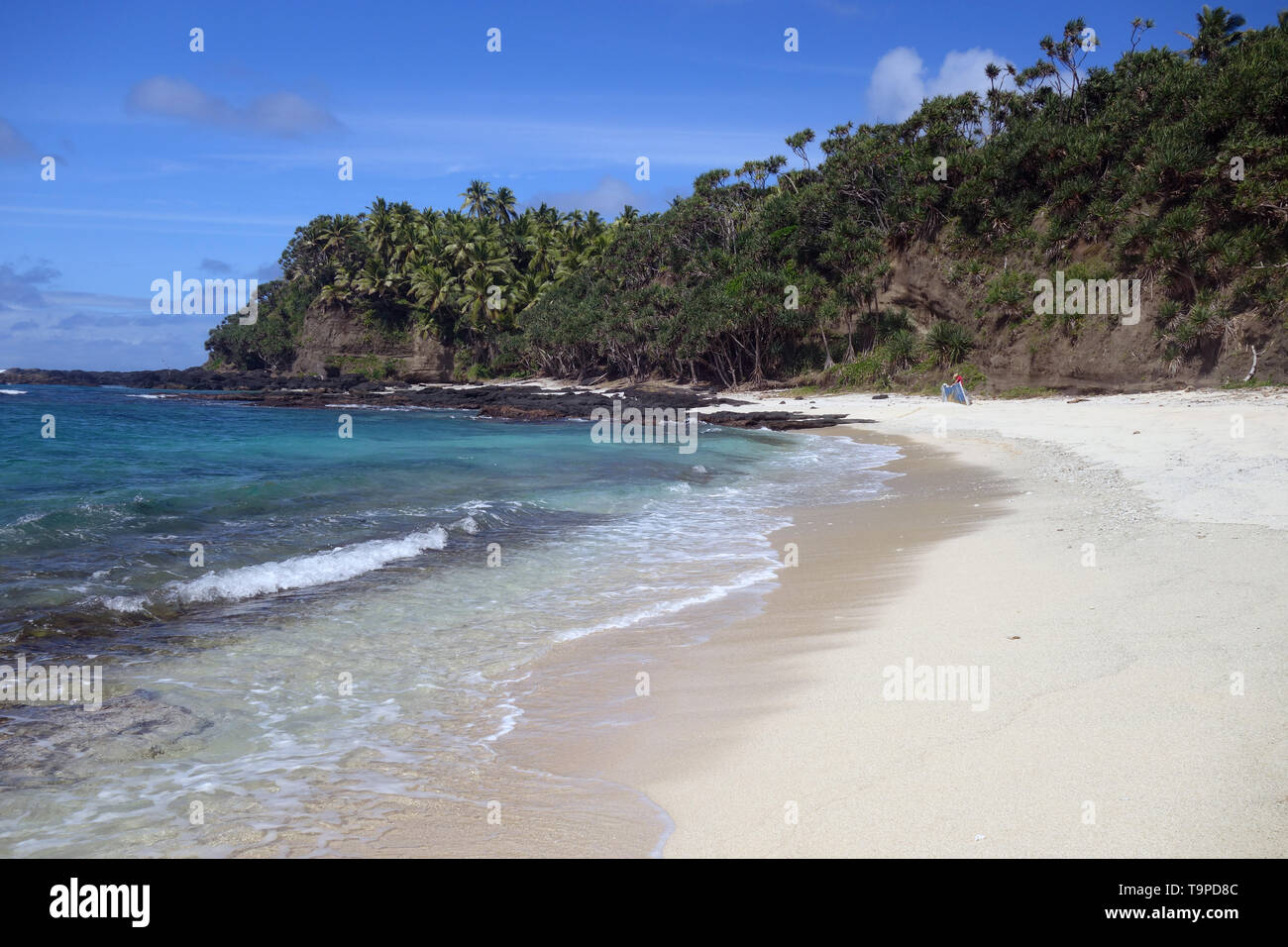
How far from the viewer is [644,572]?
30.3 feet

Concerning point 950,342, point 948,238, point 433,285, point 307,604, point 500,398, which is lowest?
point 307,604

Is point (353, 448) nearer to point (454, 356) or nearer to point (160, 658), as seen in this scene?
point (160, 658)

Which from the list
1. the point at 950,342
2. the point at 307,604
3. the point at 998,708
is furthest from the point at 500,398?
the point at 998,708

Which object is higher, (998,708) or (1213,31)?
(1213,31)

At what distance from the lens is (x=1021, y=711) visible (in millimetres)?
4379

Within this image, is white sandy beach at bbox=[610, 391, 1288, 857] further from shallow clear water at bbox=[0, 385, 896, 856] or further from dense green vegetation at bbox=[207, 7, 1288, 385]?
dense green vegetation at bbox=[207, 7, 1288, 385]

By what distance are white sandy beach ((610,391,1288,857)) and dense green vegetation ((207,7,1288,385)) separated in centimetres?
2715

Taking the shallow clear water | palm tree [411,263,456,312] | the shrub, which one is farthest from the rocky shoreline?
the shallow clear water

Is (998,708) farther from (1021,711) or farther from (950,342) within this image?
(950,342)

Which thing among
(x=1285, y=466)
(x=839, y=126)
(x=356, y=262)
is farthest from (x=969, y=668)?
(x=356, y=262)

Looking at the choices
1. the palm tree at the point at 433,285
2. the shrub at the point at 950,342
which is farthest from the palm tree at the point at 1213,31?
the palm tree at the point at 433,285

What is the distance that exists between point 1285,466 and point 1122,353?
2546cm

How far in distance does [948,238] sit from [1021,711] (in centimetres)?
4373

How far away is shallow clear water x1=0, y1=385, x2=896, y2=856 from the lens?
425 cm
